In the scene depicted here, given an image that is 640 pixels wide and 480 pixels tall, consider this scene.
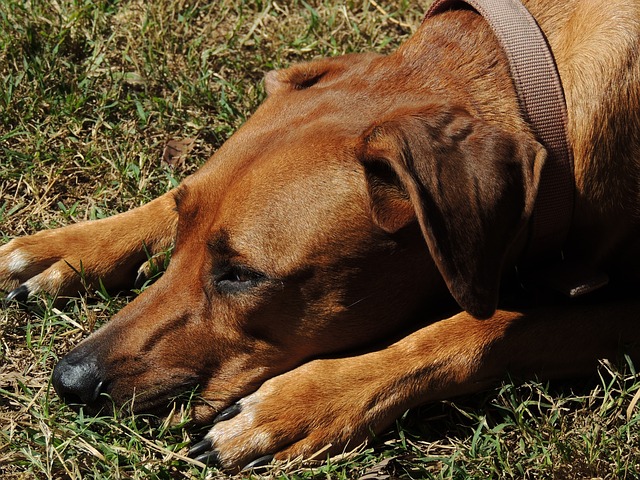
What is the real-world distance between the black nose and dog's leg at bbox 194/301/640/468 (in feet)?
1.50

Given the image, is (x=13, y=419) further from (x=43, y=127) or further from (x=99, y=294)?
(x=43, y=127)

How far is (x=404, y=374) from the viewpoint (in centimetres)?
362

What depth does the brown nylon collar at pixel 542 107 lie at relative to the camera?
348 centimetres

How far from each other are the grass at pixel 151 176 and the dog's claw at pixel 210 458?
4 centimetres

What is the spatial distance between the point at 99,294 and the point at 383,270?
4.83 ft

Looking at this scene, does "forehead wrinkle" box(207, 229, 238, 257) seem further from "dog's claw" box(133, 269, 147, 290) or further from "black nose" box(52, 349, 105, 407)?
"dog's claw" box(133, 269, 147, 290)

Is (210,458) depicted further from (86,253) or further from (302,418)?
(86,253)

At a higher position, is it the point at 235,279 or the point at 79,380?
the point at 235,279

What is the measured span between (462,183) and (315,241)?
1.99 ft

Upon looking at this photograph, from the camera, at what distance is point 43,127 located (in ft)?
17.2

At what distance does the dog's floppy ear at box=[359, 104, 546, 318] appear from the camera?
10.5 feet

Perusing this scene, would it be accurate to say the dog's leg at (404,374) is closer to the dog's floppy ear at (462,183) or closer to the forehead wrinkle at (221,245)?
the dog's floppy ear at (462,183)

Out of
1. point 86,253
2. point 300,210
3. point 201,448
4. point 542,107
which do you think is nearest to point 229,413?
point 201,448

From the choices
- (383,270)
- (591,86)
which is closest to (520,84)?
(591,86)
